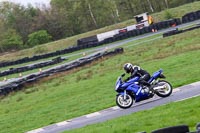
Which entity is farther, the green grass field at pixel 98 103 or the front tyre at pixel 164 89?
the front tyre at pixel 164 89

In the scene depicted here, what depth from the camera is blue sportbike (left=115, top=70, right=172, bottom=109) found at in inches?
544

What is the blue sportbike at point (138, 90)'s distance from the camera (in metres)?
13.8

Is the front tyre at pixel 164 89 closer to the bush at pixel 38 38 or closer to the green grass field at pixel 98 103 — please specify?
the green grass field at pixel 98 103

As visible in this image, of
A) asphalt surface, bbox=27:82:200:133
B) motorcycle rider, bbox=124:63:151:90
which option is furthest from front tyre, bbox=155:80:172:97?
motorcycle rider, bbox=124:63:151:90

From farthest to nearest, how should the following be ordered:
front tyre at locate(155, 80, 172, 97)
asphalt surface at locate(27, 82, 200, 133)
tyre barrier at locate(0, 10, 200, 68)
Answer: tyre barrier at locate(0, 10, 200, 68)
front tyre at locate(155, 80, 172, 97)
asphalt surface at locate(27, 82, 200, 133)

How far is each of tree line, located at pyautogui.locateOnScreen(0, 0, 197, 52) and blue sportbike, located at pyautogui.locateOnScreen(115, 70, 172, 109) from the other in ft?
211

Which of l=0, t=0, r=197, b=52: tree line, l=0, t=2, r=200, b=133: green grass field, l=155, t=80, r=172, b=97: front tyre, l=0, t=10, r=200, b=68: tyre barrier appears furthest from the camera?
l=0, t=0, r=197, b=52: tree line

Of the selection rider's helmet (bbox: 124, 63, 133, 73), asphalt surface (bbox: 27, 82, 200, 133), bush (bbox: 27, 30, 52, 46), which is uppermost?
bush (bbox: 27, 30, 52, 46)

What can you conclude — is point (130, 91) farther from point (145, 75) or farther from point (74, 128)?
point (74, 128)

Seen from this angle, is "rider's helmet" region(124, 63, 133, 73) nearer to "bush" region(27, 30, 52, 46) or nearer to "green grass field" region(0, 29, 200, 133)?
"green grass field" region(0, 29, 200, 133)

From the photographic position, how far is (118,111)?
1397 centimetres

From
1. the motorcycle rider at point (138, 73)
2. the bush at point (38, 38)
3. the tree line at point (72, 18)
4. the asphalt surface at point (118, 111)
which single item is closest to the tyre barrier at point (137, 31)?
the bush at point (38, 38)

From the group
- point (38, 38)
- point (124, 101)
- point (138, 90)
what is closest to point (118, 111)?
point (124, 101)

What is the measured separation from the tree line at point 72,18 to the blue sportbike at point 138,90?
6445 cm
